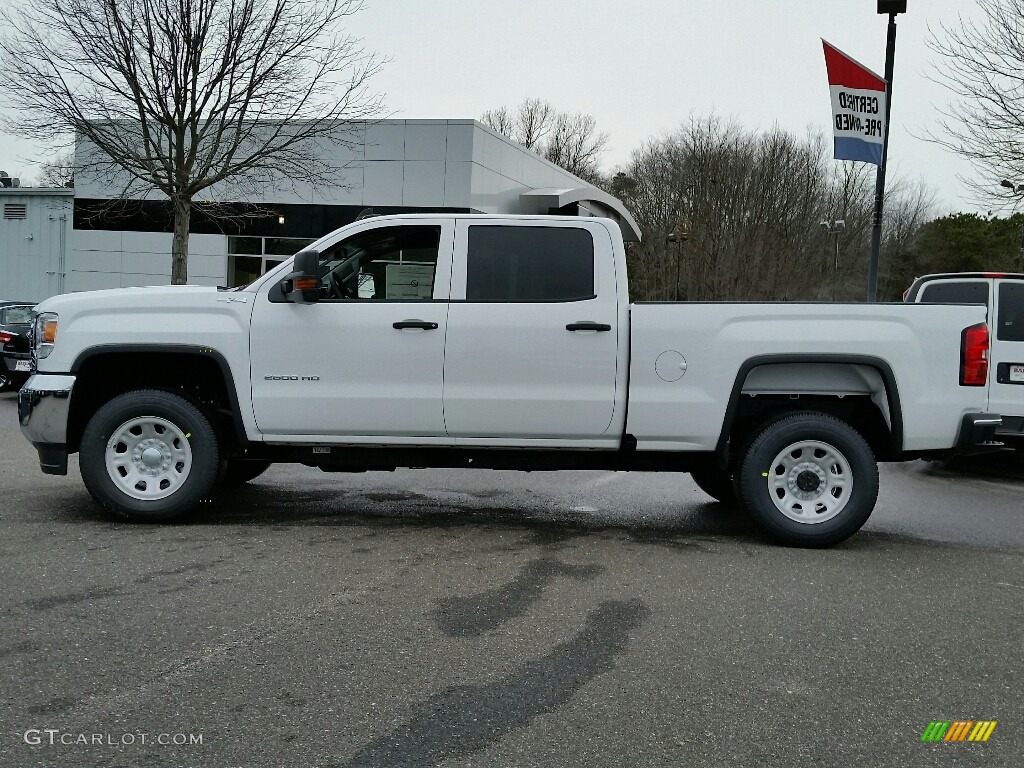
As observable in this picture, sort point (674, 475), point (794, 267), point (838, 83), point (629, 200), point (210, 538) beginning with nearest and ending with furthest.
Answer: point (210, 538) → point (674, 475) → point (838, 83) → point (794, 267) → point (629, 200)

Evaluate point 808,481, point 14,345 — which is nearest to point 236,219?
point 14,345

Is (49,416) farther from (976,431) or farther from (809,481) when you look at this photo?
(976,431)

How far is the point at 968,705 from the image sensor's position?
3900mm

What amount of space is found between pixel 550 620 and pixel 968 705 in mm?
1862

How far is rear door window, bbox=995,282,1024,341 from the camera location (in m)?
9.86

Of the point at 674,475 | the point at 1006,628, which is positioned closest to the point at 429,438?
the point at 1006,628

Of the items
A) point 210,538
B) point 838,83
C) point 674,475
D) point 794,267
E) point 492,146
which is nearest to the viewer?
point 210,538

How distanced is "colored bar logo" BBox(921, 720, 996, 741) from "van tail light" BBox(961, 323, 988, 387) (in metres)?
3.33

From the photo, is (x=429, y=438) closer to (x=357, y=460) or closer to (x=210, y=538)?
(x=357, y=460)

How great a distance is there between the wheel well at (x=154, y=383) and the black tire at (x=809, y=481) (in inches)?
139

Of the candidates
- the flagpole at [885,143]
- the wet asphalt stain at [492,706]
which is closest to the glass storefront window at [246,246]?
the flagpole at [885,143]

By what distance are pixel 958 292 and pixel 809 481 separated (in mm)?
4795

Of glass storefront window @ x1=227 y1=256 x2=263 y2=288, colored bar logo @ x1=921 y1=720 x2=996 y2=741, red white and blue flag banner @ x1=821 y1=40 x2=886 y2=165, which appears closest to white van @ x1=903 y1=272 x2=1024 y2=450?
red white and blue flag banner @ x1=821 y1=40 x2=886 y2=165

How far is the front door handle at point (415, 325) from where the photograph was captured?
21.9 feet
